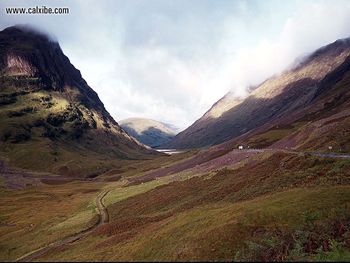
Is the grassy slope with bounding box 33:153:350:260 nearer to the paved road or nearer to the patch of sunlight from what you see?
the paved road

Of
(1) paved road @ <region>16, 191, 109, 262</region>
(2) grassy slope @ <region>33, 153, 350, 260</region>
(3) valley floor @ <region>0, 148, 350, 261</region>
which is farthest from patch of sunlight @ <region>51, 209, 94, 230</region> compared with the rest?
(2) grassy slope @ <region>33, 153, 350, 260</region>

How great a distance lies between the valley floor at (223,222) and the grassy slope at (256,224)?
4.3 inches

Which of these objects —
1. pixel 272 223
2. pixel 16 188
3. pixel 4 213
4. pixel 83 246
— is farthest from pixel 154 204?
pixel 16 188

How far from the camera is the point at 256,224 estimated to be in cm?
4350

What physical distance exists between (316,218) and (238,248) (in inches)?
427

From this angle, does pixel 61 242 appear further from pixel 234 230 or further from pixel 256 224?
pixel 256 224

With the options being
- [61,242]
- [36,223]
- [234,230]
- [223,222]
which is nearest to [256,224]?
[234,230]

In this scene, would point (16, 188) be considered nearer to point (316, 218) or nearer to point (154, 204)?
point (154, 204)

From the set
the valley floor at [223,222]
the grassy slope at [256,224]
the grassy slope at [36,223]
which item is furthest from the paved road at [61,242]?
the grassy slope at [256,224]

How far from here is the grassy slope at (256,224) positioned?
128 feet

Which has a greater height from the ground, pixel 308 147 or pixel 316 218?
pixel 308 147

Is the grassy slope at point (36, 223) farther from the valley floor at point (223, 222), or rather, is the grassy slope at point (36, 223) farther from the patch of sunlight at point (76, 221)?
the valley floor at point (223, 222)

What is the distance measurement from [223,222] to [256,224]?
440cm

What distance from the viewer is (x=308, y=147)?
94938 millimetres
